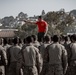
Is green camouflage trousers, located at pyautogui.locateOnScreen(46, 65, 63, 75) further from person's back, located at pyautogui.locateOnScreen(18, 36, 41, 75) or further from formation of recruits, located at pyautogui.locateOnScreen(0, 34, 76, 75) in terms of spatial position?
person's back, located at pyautogui.locateOnScreen(18, 36, 41, 75)

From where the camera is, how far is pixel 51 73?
1226 cm

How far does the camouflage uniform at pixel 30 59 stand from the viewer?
11.7 m

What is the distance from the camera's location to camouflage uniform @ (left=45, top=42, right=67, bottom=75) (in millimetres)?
11984

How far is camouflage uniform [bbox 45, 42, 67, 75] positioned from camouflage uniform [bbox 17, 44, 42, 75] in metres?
0.53

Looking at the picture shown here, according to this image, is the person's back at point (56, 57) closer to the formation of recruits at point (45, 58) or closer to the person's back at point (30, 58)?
the formation of recruits at point (45, 58)

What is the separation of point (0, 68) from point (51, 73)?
1.66 meters

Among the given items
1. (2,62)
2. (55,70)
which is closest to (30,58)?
(55,70)

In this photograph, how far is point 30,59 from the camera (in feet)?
38.5

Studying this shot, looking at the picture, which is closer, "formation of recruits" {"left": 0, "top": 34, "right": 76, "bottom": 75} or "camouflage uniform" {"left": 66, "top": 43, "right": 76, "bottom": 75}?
"formation of recruits" {"left": 0, "top": 34, "right": 76, "bottom": 75}

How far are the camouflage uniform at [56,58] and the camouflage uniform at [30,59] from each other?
1.74 ft

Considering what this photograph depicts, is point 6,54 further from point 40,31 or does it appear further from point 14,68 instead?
point 40,31

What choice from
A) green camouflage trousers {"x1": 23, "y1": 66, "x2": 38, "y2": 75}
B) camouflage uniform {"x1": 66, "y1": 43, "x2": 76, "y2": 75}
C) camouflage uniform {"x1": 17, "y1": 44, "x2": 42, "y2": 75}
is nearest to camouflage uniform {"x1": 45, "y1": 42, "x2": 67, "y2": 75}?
camouflage uniform {"x1": 17, "y1": 44, "x2": 42, "y2": 75}

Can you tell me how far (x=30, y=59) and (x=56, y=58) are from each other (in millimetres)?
889

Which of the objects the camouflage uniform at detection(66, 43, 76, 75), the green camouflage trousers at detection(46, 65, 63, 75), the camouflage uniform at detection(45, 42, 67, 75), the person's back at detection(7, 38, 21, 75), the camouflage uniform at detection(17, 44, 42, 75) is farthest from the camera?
the person's back at detection(7, 38, 21, 75)
